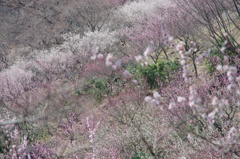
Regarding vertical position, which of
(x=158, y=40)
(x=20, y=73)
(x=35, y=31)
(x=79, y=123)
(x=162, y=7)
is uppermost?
(x=162, y=7)

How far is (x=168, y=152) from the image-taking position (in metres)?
4.72

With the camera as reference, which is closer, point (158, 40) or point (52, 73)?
point (158, 40)

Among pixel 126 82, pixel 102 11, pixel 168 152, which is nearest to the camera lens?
pixel 168 152

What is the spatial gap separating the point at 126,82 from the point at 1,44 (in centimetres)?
1603

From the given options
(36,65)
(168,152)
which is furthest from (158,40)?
(36,65)

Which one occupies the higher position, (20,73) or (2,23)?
(2,23)

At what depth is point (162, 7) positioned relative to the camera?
15484 millimetres

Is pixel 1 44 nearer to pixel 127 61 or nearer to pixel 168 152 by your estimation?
pixel 127 61

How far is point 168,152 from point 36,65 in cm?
1332

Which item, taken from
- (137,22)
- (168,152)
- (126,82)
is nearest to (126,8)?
(137,22)

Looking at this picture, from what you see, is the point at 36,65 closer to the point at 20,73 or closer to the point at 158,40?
the point at 20,73

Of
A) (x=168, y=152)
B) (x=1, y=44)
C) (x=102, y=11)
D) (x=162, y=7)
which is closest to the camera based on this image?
(x=168, y=152)

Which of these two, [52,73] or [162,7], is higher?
[162,7]

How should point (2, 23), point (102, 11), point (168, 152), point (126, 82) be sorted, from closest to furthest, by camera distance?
point (168, 152) → point (126, 82) → point (102, 11) → point (2, 23)
